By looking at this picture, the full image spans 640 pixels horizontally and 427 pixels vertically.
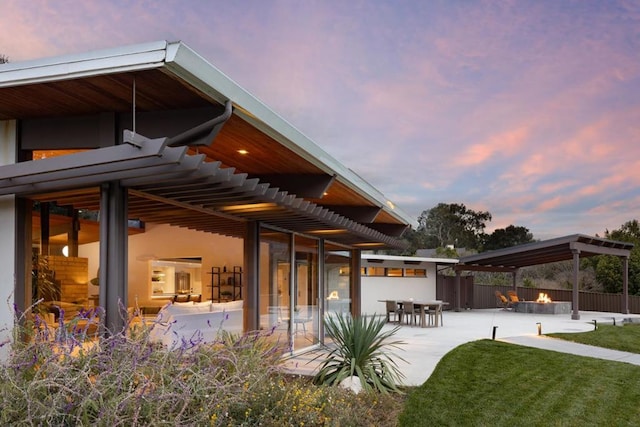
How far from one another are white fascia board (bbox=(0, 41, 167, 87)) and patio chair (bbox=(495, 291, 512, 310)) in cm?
2403

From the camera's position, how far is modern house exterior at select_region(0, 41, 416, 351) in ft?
17.0

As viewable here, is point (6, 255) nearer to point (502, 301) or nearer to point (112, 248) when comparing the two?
point (112, 248)

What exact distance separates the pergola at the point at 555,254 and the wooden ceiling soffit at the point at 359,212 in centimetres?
1239

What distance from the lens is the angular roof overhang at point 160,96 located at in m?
4.94

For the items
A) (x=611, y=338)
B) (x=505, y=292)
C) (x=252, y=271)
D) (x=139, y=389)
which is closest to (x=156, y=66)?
(x=139, y=389)

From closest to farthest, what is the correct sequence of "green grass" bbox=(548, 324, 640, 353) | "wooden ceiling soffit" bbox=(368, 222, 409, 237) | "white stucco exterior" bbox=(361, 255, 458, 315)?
1. "green grass" bbox=(548, 324, 640, 353)
2. "wooden ceiling soffit" bbox=(368, 222, 409, 237)
3. "white stucco exterior" bbox=(361, 255, 458, 315)

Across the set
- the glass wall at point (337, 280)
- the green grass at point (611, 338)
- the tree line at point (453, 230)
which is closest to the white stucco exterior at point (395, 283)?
the glass wall at point (337, 280)

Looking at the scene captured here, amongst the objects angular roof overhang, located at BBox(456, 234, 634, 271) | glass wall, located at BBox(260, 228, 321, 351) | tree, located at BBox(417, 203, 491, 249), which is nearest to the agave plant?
glass wall, located at BBox(260, 228, 321, 351)

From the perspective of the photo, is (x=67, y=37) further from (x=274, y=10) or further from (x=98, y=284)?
(x=98, y=284)

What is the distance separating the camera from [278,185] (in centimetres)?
912

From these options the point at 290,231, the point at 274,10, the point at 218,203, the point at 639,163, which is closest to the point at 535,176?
the point at 639,163

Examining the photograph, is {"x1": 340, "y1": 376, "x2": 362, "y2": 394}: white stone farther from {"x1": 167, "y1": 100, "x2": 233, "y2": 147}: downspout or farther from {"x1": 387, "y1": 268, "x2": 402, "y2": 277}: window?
{"x1": 387, "y1": 268, "x2": 402, "y2": 277}: window

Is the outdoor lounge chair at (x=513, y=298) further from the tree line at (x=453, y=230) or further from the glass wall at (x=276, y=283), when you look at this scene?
the tree line at (x=453, y=230)

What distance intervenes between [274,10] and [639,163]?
15.9 meters
